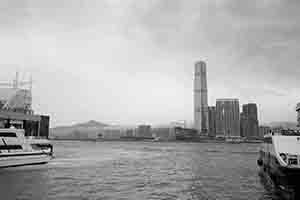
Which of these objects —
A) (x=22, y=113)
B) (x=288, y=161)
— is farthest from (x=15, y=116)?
(x=288, y=161)

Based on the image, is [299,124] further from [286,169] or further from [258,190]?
[286,169]

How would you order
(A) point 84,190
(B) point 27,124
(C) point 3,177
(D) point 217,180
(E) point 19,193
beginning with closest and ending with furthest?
(E) point 19,193 < (A) point 84,190 < (C) point 3,177 < (D) point 217,180 < (B) point 27,124

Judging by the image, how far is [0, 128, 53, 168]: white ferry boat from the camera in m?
36.4

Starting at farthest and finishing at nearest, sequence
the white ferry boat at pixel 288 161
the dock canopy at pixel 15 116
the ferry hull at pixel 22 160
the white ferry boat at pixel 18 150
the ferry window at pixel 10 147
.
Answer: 1. the dock canopy at pixel 15 116
2. the ferry window at pixel 10 147
3. the white ferry boat at pixel 18 150
4. the ferry hull at pixel 22 160
5. the white ferry boat at pixel 288 161

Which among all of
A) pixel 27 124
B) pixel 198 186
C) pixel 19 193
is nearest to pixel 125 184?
pixel 198 186

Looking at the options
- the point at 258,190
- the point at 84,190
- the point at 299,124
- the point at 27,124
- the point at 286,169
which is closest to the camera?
the point at 286,169

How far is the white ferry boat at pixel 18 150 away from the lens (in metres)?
36.4

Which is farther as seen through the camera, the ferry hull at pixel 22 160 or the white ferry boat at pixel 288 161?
the ferry hull at pixel 22 160

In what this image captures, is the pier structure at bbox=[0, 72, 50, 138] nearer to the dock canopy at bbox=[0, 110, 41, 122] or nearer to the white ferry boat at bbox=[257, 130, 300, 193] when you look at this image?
the dock canopy at bbox=[0, 110, 41, 122]

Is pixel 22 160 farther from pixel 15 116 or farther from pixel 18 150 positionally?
pixel 15 116

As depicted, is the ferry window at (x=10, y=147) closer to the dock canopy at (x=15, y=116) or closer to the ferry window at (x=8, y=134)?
the ferry window at (x=8, y=134)

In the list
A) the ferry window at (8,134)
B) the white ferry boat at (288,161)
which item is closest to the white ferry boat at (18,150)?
the ferry window at (8,134)

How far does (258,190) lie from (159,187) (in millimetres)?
10919

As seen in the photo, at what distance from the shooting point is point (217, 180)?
108ft
